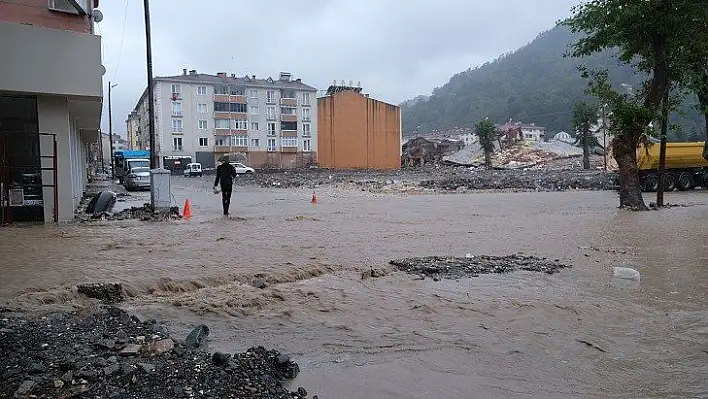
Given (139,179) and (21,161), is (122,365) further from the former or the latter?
(139,179)

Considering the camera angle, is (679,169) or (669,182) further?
(679,169)

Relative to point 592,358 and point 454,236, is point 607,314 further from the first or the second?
point 454,236

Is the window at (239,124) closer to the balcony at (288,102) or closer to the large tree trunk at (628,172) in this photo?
the balcony at (288,102)

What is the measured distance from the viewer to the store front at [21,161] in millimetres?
14000

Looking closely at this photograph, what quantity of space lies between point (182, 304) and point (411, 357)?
288 centimetres

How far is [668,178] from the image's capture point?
103 ft

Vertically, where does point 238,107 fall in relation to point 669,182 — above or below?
above

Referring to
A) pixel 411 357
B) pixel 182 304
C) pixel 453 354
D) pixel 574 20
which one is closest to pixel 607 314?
pixel 453 354

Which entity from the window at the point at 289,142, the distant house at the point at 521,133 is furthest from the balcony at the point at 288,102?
the distant house at the point at 521,133

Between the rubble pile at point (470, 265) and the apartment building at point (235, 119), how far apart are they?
73512 mm

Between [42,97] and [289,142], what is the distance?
74584mm

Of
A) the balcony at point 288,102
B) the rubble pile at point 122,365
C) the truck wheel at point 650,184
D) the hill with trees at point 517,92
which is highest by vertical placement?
the hill with trees at point 517,92

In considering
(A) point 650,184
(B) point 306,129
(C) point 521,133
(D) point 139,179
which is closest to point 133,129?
(B) point 306,129

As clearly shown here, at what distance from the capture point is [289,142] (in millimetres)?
88312
